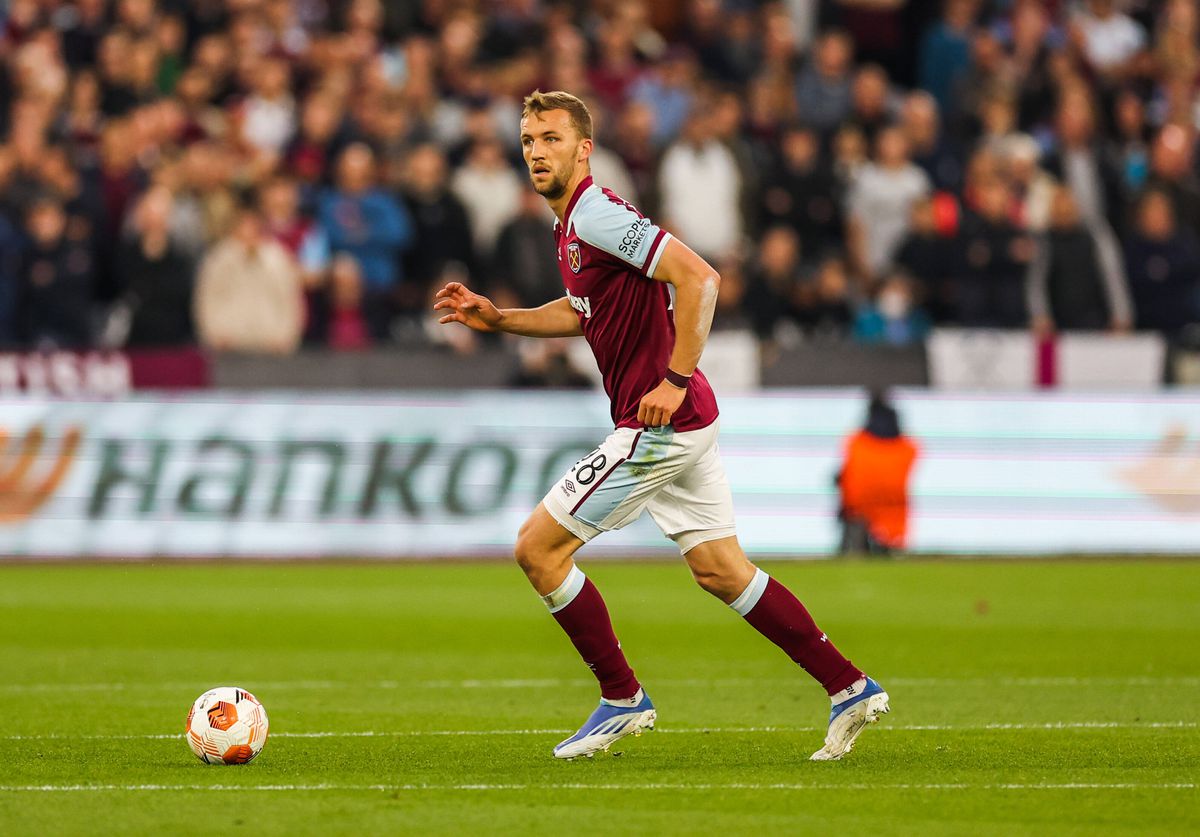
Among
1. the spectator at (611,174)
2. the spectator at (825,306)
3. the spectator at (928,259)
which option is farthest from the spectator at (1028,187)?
the spectator at (611,174)

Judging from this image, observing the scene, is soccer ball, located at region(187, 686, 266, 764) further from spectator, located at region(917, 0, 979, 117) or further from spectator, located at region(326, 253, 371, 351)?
spectator, located at region(917, 0, 979, 117)

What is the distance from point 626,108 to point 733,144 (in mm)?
1392

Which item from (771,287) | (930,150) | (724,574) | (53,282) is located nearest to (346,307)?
(53,282)

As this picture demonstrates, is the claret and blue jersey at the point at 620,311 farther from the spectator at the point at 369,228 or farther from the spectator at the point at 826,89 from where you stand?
the spectator at the point at 826,89

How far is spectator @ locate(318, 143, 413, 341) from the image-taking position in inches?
734

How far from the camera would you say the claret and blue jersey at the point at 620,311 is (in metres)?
7.78

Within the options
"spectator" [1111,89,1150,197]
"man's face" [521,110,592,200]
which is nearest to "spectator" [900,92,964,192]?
"spectator" [1111,89,1150,197]

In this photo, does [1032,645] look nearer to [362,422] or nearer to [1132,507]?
[1132,507]

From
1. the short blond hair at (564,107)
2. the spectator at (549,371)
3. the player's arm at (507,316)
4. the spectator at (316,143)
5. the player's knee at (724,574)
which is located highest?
the short blond hair at (564,107)

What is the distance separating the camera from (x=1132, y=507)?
17438 millimetres

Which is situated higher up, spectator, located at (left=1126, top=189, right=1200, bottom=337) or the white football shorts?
the white football shorts

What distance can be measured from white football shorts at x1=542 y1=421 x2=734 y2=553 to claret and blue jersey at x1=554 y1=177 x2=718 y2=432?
7 centimetres

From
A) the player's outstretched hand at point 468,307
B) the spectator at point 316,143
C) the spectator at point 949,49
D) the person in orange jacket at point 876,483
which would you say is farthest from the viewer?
the spectator at point 949,49

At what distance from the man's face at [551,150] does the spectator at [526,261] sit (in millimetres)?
10766
